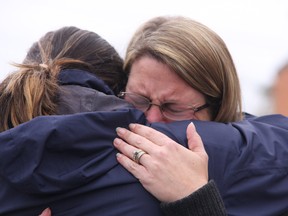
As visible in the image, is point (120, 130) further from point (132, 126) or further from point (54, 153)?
point (54, 153)

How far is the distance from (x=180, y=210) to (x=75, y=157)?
0.40 m

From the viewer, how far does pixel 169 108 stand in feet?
8.30

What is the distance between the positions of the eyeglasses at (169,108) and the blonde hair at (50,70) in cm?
16

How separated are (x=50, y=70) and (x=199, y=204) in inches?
30.8

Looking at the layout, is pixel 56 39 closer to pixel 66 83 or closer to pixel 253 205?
pixel 66 83

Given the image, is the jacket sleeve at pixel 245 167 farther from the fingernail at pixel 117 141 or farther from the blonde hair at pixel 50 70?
the blonde hair at pixel 50 70

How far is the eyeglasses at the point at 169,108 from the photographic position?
252 centimetres

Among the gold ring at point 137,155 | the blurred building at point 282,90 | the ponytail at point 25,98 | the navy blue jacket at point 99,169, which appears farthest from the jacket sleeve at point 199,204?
the blurred building at point 282,90

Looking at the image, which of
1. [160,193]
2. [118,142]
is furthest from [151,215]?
[118,142]

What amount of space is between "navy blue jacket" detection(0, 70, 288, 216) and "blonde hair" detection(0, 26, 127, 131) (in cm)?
19

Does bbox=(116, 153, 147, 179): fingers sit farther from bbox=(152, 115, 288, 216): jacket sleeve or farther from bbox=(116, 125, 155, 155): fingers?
bbox=(152, 115, 288, 216): jacket sleeve

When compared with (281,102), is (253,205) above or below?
Answer: above

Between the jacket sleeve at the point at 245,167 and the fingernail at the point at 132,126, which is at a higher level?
the fingernail at the point at 132,126

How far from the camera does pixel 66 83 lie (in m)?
2.27
